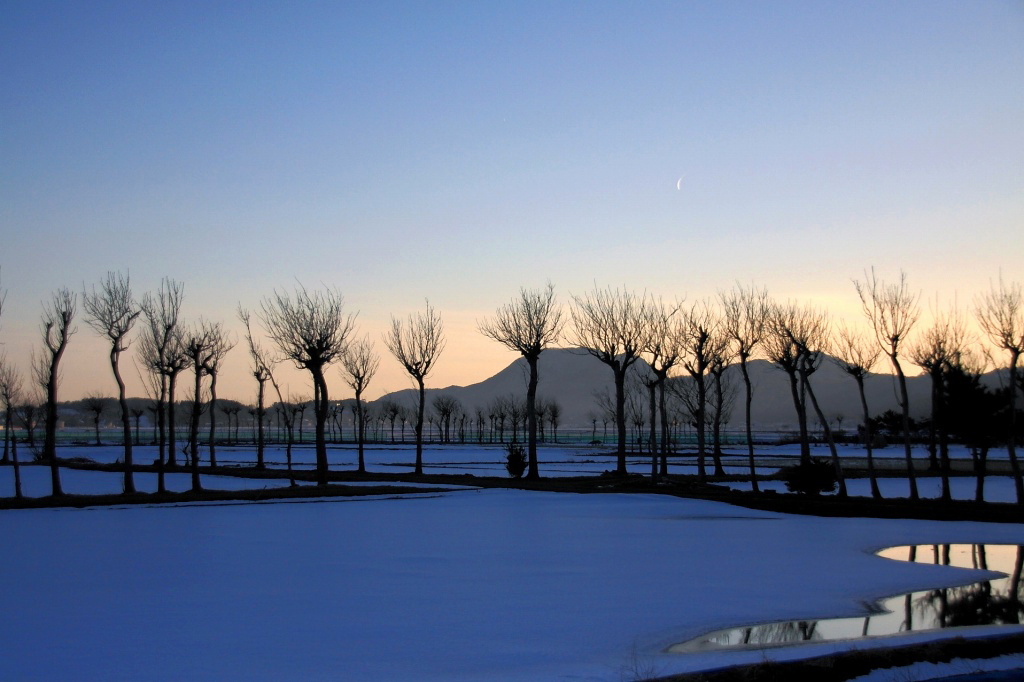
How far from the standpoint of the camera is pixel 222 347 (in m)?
38.0

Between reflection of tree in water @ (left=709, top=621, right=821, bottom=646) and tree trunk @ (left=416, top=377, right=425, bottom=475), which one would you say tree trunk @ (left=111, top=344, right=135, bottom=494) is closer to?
tree trunk @ (left=416, top=377, right=425, bottom=475)

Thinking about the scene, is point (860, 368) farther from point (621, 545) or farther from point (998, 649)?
point (998, 649)

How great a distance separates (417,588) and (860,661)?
233 inches

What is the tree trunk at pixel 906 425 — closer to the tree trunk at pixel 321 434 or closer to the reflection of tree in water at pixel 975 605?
the reflection of tree in water at pixel 975 605

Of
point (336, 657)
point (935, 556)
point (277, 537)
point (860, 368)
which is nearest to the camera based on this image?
point (336, 657)

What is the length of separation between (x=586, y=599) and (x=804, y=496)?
1861 centimetres

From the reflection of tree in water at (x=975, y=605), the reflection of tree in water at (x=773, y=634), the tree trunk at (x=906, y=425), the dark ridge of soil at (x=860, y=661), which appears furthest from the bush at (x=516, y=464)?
the dark ridge of soil at (x=860, y=661)

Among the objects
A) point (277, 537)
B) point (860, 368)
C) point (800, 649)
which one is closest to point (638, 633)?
point (800, 649)

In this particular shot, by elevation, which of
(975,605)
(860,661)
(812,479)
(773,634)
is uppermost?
(860,661)

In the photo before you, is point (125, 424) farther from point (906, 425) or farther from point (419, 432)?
point (906, 425)

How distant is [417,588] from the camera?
37.8ft

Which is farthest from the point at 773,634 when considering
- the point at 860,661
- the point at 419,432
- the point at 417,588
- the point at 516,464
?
the point at 419,432

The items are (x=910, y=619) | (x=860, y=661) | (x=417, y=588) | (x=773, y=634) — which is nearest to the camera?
(x=860, y=661)

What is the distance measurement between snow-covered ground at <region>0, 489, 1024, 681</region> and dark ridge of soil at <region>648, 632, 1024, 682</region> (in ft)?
1.45
